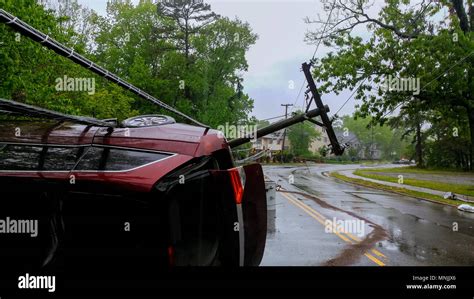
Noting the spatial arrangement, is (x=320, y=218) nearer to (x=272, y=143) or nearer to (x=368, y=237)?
(x=368, y=237)

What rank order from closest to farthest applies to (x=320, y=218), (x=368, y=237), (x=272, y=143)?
1. (x=368, y=237)
2. (x=272, y=143)
3. (x=320, y=218)

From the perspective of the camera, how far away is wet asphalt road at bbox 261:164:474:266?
718cm

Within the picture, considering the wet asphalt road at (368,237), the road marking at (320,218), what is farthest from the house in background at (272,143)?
the road marking at (320,218)

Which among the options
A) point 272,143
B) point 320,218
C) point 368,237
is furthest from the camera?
point 320,218

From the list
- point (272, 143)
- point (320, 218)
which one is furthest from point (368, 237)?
point (272, 143)

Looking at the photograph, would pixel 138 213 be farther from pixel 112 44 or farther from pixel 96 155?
pixel 112 44

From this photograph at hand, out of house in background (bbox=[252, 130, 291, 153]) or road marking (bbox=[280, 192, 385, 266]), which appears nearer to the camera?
road marking (bbox=[280, 192, 385, 266])

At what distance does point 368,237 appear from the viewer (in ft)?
30.7

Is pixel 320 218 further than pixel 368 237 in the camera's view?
Yes

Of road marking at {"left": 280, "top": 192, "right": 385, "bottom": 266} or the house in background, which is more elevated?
the house in background

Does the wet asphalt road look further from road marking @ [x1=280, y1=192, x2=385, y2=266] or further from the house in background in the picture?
the house in background

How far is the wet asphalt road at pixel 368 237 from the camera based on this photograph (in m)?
7.18

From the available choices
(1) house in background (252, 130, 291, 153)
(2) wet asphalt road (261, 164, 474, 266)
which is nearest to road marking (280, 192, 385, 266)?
(2) wet asphalt road (261, 164, 474, 266)

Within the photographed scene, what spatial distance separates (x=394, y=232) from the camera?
10.2 metres
